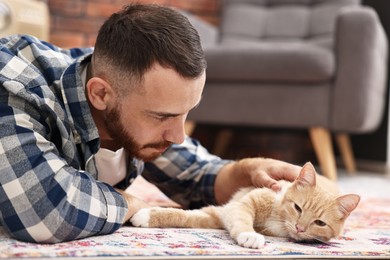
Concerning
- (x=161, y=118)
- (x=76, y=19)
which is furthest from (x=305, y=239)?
(x=76, y=19)

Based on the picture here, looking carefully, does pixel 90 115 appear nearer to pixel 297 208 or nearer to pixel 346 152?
pixel 297 208

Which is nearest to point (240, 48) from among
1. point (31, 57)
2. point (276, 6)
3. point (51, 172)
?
point (276, 6)

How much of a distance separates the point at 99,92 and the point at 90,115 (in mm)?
51

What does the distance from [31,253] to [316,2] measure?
8.65 ft

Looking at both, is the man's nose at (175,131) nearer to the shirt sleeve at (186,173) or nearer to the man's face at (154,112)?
the man's face at (154,112)

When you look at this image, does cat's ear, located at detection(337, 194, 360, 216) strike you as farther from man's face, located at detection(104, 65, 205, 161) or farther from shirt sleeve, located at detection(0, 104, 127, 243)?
shirt sleeve, located at detection(0, 104, 127, 243)

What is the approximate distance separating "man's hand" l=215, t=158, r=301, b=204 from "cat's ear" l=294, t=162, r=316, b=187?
6 centimetres

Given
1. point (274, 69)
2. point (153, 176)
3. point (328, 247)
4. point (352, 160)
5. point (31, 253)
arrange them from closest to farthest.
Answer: point (31, 253) < point (328, 247) < point (153, 176) < point (274, 69) < point (352, 160)

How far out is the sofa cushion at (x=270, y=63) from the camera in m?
2.27

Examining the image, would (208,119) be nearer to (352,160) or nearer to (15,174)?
(352,160)

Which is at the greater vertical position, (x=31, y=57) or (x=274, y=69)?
(x=31, y=57)

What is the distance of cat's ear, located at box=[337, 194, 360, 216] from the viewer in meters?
1.05

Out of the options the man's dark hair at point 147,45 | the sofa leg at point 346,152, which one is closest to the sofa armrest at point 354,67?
the sofa leg at point 346,152

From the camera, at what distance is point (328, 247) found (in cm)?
104
